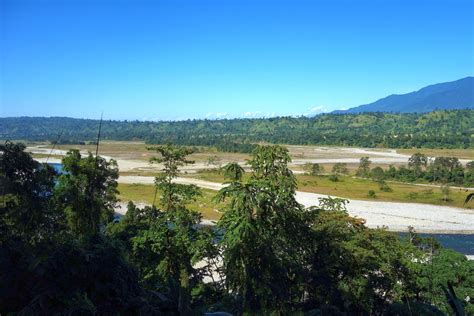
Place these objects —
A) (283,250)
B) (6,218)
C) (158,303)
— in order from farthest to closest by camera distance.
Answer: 1. (6,218)
2. (283,250)
3. (158,303)

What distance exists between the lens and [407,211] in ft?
193

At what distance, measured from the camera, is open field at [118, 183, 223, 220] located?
53.7 m

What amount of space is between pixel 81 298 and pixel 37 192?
11.4 m

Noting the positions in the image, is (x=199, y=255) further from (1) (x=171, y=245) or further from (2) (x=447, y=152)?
(2) (x=447, y=152)

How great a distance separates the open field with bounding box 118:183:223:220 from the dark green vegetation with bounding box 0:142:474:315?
93.8ft

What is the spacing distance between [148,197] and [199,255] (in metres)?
50.4

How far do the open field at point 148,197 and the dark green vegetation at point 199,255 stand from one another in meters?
28.6

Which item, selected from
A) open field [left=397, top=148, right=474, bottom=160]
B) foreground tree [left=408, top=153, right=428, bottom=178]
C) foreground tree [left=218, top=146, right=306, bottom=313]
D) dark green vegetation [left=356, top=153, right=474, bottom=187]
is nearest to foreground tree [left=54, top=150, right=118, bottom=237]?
foreground tree [left=218, top=146, right=306, bottom=313]

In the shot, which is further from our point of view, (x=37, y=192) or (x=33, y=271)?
(x=37, y=192)

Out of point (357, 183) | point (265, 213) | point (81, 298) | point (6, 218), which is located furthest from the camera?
point (357, 183)

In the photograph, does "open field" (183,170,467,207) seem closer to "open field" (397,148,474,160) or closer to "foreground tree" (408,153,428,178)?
"foreground tree" (408,153,428,178)

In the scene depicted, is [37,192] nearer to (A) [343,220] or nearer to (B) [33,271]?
(B) [33,271]

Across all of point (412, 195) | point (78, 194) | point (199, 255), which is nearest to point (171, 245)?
point (199, 255)

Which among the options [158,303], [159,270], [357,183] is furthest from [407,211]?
[158,303]
